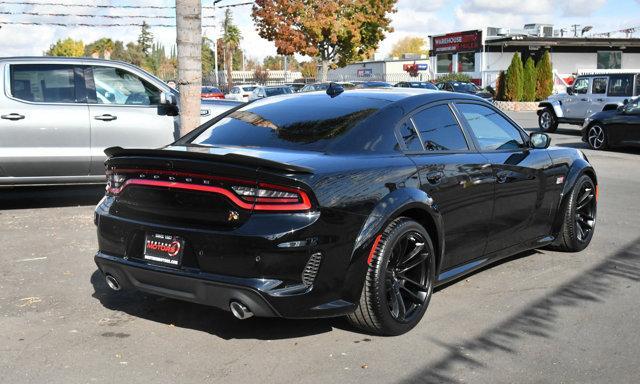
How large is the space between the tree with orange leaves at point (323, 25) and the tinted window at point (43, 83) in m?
32.4

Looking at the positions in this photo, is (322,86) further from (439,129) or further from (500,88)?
(439,129)

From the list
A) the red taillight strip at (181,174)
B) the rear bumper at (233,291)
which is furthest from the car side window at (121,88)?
the rear bumper at (233,291)

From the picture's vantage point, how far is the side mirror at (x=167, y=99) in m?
9.00

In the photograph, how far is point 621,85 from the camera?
69.1ft

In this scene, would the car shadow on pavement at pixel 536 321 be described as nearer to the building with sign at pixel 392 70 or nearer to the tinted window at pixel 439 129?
the tinted window at pixel 439 129

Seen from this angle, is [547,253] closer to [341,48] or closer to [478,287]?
[478,287]

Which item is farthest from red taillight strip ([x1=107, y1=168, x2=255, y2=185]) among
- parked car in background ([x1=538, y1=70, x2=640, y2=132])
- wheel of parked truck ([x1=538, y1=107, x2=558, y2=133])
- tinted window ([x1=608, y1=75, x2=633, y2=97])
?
wheel of parked truck ([x1=538, y1=107, x2=558, y2=133])

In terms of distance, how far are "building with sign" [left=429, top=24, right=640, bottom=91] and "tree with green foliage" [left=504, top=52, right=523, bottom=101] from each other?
1853cm

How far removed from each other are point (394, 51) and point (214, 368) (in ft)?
511

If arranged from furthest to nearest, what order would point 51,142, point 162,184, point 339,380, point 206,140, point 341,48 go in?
point 341,48, point 51,142, point 206,140, point 162,184, point 339,380

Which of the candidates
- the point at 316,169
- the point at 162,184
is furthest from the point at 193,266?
the point at 316,169

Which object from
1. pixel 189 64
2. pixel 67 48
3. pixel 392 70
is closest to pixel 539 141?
pixel 189 64

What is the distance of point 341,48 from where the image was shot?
43.8 m

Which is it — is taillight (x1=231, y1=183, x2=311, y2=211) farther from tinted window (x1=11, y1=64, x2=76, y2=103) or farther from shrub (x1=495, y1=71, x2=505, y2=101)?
shrub (x1=495, y1=71, x2=505, y2=101)
